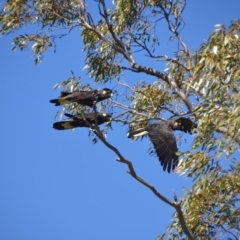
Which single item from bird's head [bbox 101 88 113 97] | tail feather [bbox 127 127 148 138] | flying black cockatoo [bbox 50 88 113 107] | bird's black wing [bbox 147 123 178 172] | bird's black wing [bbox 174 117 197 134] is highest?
tail feather [bbox 127 127 148 138]

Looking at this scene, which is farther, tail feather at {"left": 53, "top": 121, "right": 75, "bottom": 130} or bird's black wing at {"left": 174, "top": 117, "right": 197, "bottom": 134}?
bird's black wing at {"left": 174, "top": 117, "right": 197, "bottom": 134}

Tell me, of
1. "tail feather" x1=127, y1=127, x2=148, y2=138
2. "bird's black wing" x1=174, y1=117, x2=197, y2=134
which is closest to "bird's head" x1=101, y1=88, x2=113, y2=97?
"bird's black wing" x1=174, y1=117, x2=197, y2=134

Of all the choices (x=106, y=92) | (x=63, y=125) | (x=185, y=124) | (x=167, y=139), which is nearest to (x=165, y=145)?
(x=167, y=139)

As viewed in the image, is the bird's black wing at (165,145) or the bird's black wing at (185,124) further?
the bird's black wing at (185,124)

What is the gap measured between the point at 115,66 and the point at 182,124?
5.90ft

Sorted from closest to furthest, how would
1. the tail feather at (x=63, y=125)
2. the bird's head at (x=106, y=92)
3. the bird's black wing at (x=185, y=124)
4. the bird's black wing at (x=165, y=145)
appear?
the tail feather at (x=63, y=125)
the bird's black wing at (x=165, y=145)
the bird's head at (x=106, y=92)
the bird's black wing at (x=185, y=124)

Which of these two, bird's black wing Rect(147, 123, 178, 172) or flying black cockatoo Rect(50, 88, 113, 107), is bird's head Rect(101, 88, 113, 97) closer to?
flying black cockatoo Rect(50, 88, 113, 107)

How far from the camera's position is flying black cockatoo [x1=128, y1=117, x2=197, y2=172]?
6.59 m

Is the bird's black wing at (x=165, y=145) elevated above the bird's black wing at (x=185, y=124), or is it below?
below

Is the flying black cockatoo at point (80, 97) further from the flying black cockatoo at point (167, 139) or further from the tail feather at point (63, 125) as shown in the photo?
the flying black cockatoo at point (167, 139)

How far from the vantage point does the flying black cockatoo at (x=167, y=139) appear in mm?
6590

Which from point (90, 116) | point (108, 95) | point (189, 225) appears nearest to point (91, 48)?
point (108, 95)

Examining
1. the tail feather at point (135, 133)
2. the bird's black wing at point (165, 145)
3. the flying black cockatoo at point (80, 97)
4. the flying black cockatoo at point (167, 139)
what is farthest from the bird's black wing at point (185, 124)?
the flying black cockatoo at point (80, 97)

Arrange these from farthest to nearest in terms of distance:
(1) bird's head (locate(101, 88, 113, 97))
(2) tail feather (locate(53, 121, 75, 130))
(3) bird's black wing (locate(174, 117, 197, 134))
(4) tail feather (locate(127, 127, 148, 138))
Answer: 1. (4) tail feather (locate(127, 127, 148, 138))
2. (3) bird's black wing (locate(174, 117, 197, 134))
3. (1) bird's head (locate(101, 88, 113, 97))
4. (2) tail feather (locate(53, 121, 75, 130))
